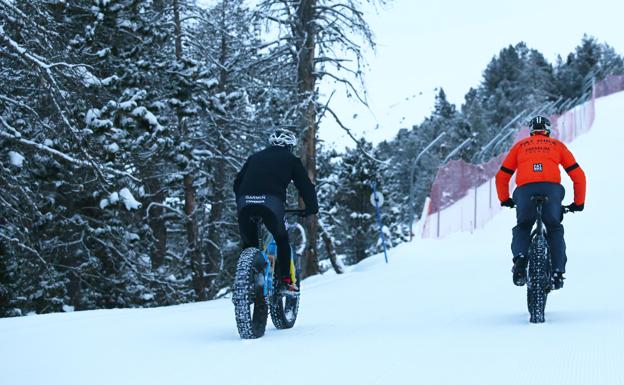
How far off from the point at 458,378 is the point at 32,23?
26.8 ft

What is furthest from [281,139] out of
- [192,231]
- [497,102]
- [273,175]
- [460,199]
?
[497,102]

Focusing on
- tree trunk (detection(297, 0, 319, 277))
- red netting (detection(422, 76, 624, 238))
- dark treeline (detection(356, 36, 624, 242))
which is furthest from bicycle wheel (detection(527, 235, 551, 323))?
dark treeline (detection(356, 36, 624, 242))

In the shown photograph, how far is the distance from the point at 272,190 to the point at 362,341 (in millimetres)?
1542

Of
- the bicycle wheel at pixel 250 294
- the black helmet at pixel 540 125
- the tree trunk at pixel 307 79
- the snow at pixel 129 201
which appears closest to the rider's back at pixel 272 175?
the bicycle wheel at pixel 250 294

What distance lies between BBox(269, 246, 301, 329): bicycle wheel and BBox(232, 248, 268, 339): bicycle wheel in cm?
44

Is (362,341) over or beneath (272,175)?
beneath

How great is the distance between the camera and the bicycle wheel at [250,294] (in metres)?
7.62

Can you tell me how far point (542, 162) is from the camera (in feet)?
28.1

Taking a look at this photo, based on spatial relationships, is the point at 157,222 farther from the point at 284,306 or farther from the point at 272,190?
the point at 272,190

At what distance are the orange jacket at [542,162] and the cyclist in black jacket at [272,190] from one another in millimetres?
2002

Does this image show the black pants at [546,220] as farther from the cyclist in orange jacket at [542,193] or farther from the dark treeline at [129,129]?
the dark treeline at [129,129]

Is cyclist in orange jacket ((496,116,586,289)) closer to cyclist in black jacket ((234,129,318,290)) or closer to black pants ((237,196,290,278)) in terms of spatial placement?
cyclist in black jacket ((234,129,318,290))

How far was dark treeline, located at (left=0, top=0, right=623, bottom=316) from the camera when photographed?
13.2 m

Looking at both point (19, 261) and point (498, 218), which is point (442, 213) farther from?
point (19, 261)
